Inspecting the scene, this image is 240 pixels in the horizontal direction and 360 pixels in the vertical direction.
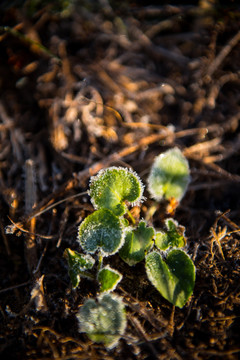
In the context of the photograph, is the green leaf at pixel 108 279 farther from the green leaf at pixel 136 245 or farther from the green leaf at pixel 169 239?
the green leaf at pixel 169 239

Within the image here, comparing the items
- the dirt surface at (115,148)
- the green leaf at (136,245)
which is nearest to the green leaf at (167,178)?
the dirt surface at (115,148)

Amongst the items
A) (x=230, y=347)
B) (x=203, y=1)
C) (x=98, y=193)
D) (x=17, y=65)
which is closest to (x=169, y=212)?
(x=98, y=193)

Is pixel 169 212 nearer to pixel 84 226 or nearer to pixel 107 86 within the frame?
pixel 84 226

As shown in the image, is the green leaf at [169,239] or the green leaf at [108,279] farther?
the green leaf at [169,239]

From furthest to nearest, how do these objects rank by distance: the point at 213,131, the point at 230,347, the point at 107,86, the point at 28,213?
the point at 107,86 → the point at 213,131 → the point at 28,213 → the point at 230,347

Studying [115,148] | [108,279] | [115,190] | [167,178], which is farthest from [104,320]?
[115,148]

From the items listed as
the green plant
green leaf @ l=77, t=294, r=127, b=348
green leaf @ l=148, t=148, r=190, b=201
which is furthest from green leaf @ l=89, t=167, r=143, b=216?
green leaf @ l=77, t=294, r=127, b=348

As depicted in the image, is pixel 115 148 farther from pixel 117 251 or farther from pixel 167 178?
pixel 117 251
